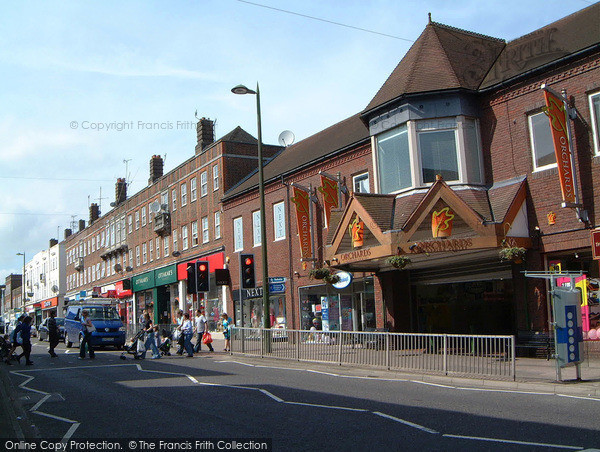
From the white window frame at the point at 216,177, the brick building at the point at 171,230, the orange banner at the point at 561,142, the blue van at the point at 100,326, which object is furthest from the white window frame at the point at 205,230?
the orange banner at the point at 561,142

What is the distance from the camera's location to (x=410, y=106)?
18.8 m

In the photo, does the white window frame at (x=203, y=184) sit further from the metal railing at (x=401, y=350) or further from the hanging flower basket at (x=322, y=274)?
the metal railing at (x=401, y=350)

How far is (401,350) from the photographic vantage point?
49.7 feet

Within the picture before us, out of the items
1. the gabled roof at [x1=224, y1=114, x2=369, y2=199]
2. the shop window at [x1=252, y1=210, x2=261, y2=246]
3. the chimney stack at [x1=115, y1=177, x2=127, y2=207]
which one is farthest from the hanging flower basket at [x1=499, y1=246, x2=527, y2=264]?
the chimney stack at [x1=115, y1=177, x2=127, y2=207]

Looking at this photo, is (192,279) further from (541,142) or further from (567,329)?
(567,329)

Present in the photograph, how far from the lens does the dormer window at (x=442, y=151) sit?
18344mm

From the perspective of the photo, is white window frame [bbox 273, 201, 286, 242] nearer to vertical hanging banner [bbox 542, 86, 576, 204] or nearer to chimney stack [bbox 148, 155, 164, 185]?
vertical hanging banner [bbox 542, 86, 576, 204]

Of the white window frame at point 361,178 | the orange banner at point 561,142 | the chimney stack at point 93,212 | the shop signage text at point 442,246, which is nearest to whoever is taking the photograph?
the orange banner at point 561,142

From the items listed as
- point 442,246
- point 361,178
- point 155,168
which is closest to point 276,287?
point 361,178

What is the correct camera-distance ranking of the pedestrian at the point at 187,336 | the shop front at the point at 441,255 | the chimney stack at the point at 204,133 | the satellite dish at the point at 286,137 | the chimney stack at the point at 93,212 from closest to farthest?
the shop front at the point at 441,255, the pedestrian at the point at 187,336, the satellite dish at the point at 286,137, the chimney stack at the point at 204,133, the chimney stack at the point at 93,212

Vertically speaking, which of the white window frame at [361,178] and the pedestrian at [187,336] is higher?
the white window frame at [361,178]

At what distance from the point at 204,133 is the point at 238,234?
9.99 metres

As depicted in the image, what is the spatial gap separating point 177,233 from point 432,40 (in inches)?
971

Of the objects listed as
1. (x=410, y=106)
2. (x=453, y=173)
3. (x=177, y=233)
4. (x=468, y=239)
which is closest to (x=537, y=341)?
(x=468, y=239)
